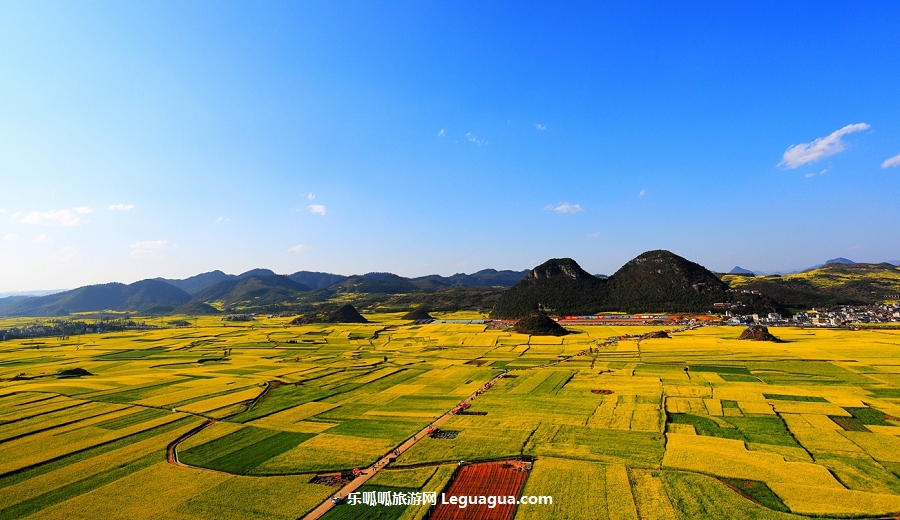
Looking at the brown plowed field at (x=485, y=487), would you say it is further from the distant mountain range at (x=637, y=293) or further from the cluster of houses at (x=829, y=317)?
the distant mountain range at (x=637, y=293)

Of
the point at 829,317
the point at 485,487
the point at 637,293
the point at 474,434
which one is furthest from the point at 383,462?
the point at 637,293

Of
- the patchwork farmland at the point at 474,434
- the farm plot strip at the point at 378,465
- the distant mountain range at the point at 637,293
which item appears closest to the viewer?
the farm plot strip at the point at 378,465

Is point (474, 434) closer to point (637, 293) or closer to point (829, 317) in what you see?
point (829, 317)

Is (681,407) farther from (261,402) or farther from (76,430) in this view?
(76,430)

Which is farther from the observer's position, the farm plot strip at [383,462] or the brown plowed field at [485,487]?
the farm plot strip at [383,462]

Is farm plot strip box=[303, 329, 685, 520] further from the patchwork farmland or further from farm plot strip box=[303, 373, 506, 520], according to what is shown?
the patchwork farmland

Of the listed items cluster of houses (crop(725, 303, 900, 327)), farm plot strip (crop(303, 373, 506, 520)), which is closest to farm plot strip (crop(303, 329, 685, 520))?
farm plot strip (crop(303, 373, 506, 520))

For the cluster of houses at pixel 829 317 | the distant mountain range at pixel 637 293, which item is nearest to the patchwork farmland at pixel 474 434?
the cluster of houses at pixel 829 317
